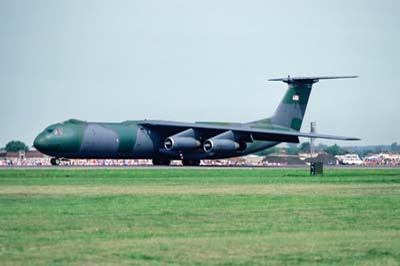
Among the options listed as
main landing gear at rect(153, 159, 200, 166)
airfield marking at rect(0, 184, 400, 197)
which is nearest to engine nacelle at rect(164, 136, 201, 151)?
main landing gear at rect(153, 159, 200, 166)

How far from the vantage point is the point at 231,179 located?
40.7 meters

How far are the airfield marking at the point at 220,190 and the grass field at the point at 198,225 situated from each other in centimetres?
3

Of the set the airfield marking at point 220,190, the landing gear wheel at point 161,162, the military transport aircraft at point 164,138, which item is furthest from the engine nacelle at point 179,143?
the airfield marking at point 220,190

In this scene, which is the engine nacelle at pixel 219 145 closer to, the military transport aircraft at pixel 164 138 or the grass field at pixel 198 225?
the military transport aircraft at pixel 164 138

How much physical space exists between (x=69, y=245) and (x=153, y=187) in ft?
56.4

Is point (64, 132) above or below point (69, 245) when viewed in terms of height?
above

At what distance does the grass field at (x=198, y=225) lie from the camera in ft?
51.4

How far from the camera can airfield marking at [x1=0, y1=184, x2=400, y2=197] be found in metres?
30.4

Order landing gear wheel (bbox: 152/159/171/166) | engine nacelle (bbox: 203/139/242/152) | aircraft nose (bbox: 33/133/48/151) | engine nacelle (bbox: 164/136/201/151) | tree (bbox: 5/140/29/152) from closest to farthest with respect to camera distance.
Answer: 1. aircraft nose (bbox: 33/133/48/151)
2. engine nacelle (bbox: 164/136/201/151)
3. engine nacelle (bbox: 203/139/242/152)
4. landing gear wheel (bbox: 152/159/171/166)
5. tree (bbox: 5/140/29/152)

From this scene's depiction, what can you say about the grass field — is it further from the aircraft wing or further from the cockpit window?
the aircraft wing

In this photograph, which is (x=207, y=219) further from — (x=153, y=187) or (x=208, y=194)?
(x=153, y=187)

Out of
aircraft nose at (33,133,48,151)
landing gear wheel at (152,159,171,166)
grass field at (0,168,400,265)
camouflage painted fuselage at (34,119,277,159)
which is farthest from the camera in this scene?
landing gear wheel at (152,159,171,166)

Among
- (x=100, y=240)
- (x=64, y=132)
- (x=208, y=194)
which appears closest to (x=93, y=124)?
(x=64, y=132)

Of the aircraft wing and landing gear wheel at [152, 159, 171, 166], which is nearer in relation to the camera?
the aircraft wing
